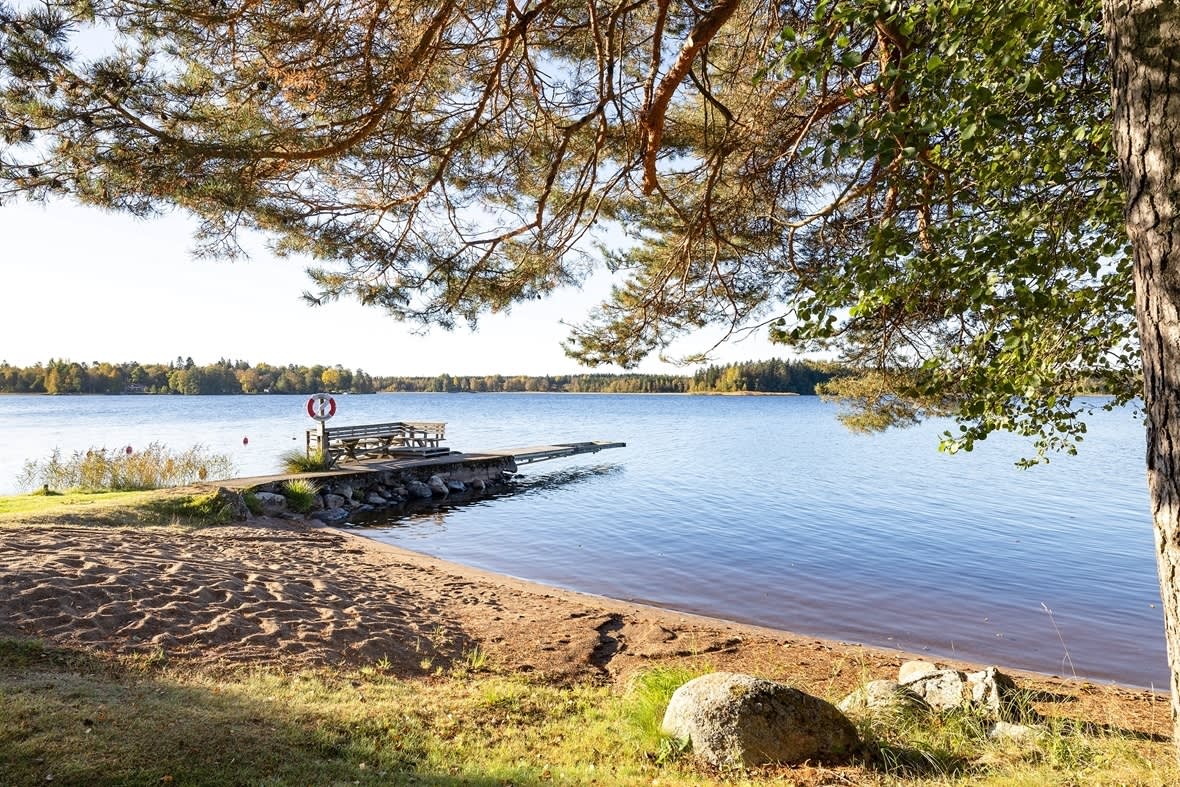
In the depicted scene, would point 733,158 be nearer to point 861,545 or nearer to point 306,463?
point 861,545

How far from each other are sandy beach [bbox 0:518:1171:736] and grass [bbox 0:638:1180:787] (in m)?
0.75

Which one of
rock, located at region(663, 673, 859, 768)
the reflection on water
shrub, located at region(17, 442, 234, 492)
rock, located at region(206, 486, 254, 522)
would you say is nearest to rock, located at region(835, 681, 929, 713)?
rock, located at region(663, 673, 859, 768)

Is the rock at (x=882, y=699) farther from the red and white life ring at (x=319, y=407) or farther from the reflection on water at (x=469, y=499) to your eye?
the red and white life ring at (x=319, y=407)

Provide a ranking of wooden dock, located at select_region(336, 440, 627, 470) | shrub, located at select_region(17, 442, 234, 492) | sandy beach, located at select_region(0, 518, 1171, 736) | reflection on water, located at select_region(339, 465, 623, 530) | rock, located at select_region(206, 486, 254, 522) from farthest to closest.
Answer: wooden dock, located at select_region(336, 440, 627, 470)
reflection on water, located at select_region(339, 465, 623, 530)
shrub, located at select_region(17, 442, 234, 492)
rock, located at select_region(206, 486, 254, 522)
sandy beach, located at select_region(0, 518, 1171, 736)

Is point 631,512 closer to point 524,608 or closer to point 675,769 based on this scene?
point 524,608

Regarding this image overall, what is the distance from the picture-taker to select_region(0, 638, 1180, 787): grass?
10.4ft

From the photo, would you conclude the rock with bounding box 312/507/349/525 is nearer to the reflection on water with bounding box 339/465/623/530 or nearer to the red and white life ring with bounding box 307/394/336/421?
the reflection on water with bounding box 339/465/623/530

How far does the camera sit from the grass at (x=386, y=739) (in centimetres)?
316

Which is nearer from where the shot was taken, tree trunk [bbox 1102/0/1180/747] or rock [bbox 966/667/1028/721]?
tree trunk [bbox 1102/0/1180/747]

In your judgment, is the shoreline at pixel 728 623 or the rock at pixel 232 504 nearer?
the shoreline at pixel 728 623

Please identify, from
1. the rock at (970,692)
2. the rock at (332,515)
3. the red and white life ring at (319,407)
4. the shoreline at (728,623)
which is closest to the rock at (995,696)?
the rock at (970,692)

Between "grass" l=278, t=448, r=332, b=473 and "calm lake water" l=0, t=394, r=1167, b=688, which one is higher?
"grass" l=278, t=448, r=332, b=473

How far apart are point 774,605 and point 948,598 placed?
274cm

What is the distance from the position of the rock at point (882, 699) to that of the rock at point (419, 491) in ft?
51.5
